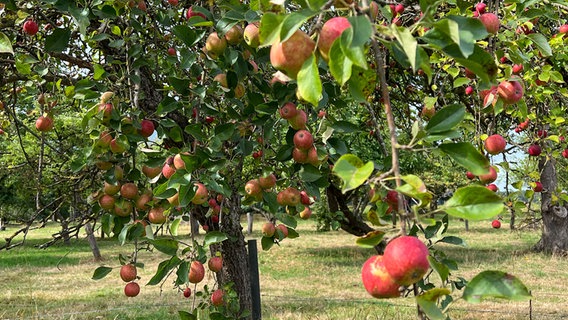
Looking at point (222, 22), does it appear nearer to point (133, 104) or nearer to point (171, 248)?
→ point (133, 104)

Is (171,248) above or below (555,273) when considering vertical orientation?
above

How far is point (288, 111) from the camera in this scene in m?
1.78

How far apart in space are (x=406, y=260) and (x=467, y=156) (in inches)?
8.6

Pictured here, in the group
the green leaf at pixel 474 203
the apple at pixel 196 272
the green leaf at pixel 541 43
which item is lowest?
the apple at pixel 196 272

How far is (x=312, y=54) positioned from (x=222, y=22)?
0.91 metres

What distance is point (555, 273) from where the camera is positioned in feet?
33.8

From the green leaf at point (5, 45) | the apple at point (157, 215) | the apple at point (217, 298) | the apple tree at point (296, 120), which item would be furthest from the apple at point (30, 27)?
the apple at point (217, 298)

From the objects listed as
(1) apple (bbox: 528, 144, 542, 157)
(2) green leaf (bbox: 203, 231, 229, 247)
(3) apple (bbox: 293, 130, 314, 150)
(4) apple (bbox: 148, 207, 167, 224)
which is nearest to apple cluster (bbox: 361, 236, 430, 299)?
(3) apple (bbox: 293, 130, 314, 150)

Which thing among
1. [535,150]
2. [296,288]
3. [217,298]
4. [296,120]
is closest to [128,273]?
[217,298]

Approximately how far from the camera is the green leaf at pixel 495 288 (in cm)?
73

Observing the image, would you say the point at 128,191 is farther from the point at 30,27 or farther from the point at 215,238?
the point at 30,27

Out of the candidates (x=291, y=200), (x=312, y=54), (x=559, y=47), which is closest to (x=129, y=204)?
(x=291, y=200)

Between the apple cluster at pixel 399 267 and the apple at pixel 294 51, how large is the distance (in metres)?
0.35

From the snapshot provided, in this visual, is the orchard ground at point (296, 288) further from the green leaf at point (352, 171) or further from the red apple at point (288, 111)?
the green leaf at point (352, 171)
